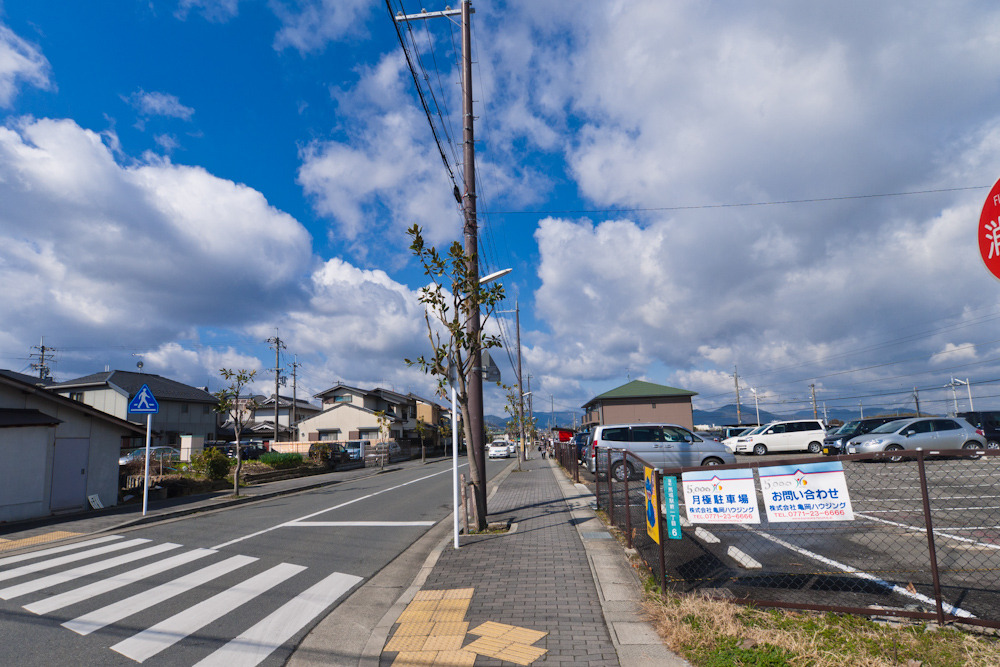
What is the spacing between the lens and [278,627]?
18.2 feet

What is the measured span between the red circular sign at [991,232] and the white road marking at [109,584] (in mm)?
9099

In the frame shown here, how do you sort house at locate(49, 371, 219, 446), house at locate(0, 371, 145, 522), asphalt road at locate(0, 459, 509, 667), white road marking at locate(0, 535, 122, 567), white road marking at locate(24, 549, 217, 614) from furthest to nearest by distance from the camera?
house at locate(49, 371, 219, 446) < house at locate(0, 371, 145, 522) < white road marking at locate(0, 535, 122, 567) < white road marking at locate(24, 549, 217, 614) < asphalt road at locate(0, 459, 509, 667)

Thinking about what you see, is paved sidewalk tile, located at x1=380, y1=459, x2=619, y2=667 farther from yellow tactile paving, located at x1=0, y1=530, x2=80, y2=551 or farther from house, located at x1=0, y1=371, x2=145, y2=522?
house, located at x1=0, y1=371, x2=145, y2=522

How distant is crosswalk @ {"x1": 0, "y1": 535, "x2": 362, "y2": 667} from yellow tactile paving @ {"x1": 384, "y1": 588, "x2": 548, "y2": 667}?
1153 millimetres

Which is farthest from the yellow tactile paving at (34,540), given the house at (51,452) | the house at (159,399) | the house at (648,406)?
the house at (648,406)

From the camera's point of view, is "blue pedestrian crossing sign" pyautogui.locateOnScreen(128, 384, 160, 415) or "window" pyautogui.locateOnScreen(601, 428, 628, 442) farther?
"window" pyautogui.locateOnScreen(601, 428, 628, 442)

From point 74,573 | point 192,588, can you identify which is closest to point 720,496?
point 192,588

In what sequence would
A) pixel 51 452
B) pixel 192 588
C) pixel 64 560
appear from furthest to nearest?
pixel 51 452
pixel 64 560
pixel 192 588

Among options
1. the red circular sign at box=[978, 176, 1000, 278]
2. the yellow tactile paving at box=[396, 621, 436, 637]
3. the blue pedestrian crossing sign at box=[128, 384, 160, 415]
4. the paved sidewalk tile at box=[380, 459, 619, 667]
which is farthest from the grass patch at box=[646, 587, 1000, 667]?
the blue pedestrian crossing sign at box=[128, 384, 160, 415]

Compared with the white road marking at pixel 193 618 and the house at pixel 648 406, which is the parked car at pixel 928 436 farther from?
the house at pixel 648 406

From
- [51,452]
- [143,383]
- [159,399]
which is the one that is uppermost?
[143,383]

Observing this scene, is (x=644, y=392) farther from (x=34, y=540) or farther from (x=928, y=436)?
Answer: (x=34, y=540)

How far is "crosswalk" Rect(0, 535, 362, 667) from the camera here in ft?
17.1

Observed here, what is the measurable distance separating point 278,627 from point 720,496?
4.58 meters
